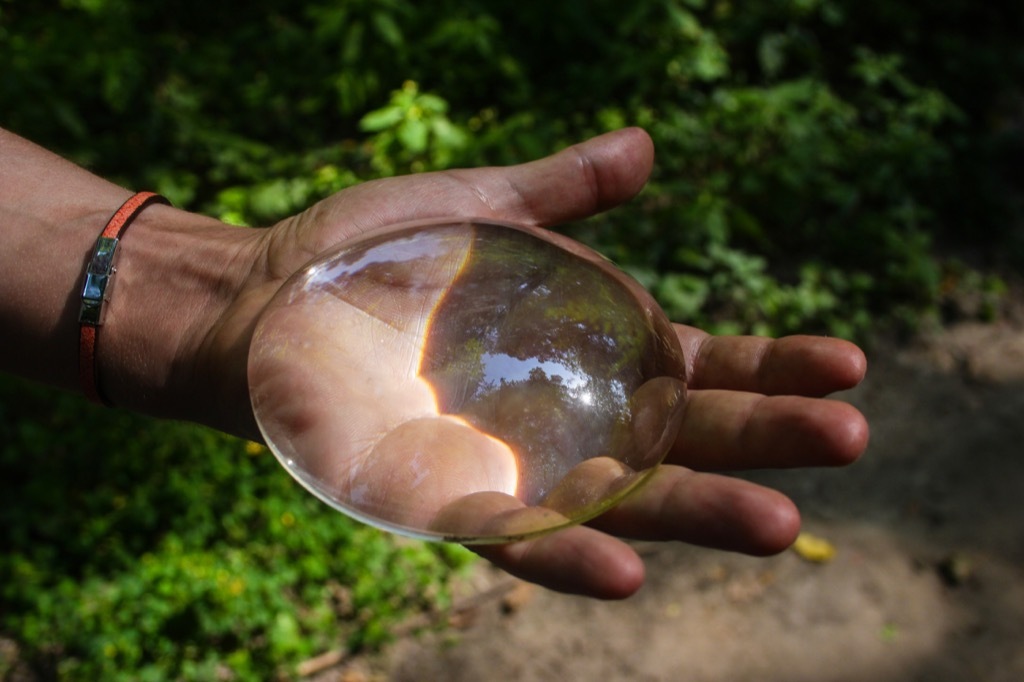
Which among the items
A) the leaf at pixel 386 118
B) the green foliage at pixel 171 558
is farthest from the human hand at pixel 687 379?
the green foliage at pixel 171 558

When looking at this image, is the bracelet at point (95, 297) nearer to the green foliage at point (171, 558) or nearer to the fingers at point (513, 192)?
the fingers at point (513, 192)

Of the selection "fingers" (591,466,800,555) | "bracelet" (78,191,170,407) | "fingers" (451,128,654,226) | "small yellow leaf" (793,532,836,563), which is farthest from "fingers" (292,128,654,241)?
"small yellow leaf" (793,532,836,563)

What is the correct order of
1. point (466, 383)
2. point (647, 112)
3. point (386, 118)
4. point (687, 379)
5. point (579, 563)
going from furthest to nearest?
point (647, 112) → point (386, 118) → point (687, 379) → point (466, 383) → point (579, 563)

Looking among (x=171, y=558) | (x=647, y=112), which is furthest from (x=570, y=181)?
(x=647, y=112)

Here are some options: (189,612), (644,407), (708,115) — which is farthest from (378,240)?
(708,115)

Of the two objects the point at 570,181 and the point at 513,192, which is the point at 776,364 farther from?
the point at 513,192
